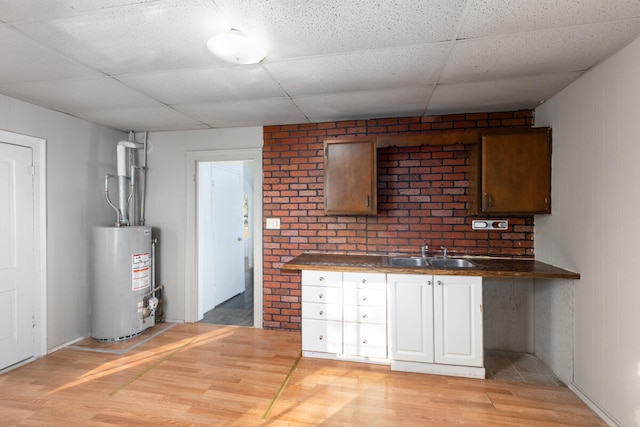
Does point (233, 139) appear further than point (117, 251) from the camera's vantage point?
Yes

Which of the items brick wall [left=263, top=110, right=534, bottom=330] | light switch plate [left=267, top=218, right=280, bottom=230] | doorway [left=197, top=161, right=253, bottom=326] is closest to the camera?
brick wall [left=263, top=110, right=534, bottom=330]

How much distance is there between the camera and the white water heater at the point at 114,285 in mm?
3322

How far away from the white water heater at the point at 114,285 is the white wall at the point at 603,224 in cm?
414

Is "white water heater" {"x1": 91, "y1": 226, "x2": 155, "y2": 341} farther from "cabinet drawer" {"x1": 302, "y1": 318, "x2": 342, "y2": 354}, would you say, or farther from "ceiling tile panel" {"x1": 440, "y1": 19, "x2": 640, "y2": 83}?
"ceiling tile panel" {"x1": 440, "y1": 19, "x2": 640, "y2": 83}

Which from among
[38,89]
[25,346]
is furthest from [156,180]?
[25,346]

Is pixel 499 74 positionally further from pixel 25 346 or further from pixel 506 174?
pixel 25 346

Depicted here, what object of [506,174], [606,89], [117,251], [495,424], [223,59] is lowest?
[495,424]

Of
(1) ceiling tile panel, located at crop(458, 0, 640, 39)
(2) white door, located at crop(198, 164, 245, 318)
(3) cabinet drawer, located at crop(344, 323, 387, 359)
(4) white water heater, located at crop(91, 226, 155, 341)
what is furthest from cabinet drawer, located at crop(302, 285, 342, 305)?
(1) ceiling tile panel, located at crop(458, 0, 640, 39)

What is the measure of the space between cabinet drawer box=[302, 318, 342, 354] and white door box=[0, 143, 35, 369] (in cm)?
256

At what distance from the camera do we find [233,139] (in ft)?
12.6

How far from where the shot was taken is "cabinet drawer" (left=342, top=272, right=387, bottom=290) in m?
2.80

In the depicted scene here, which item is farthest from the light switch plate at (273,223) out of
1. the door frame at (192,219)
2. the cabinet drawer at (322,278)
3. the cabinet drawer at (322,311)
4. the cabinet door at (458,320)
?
the cabinet door at (458,320)

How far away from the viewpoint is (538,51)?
2.00 meters

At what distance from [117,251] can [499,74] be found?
3.90 meters
